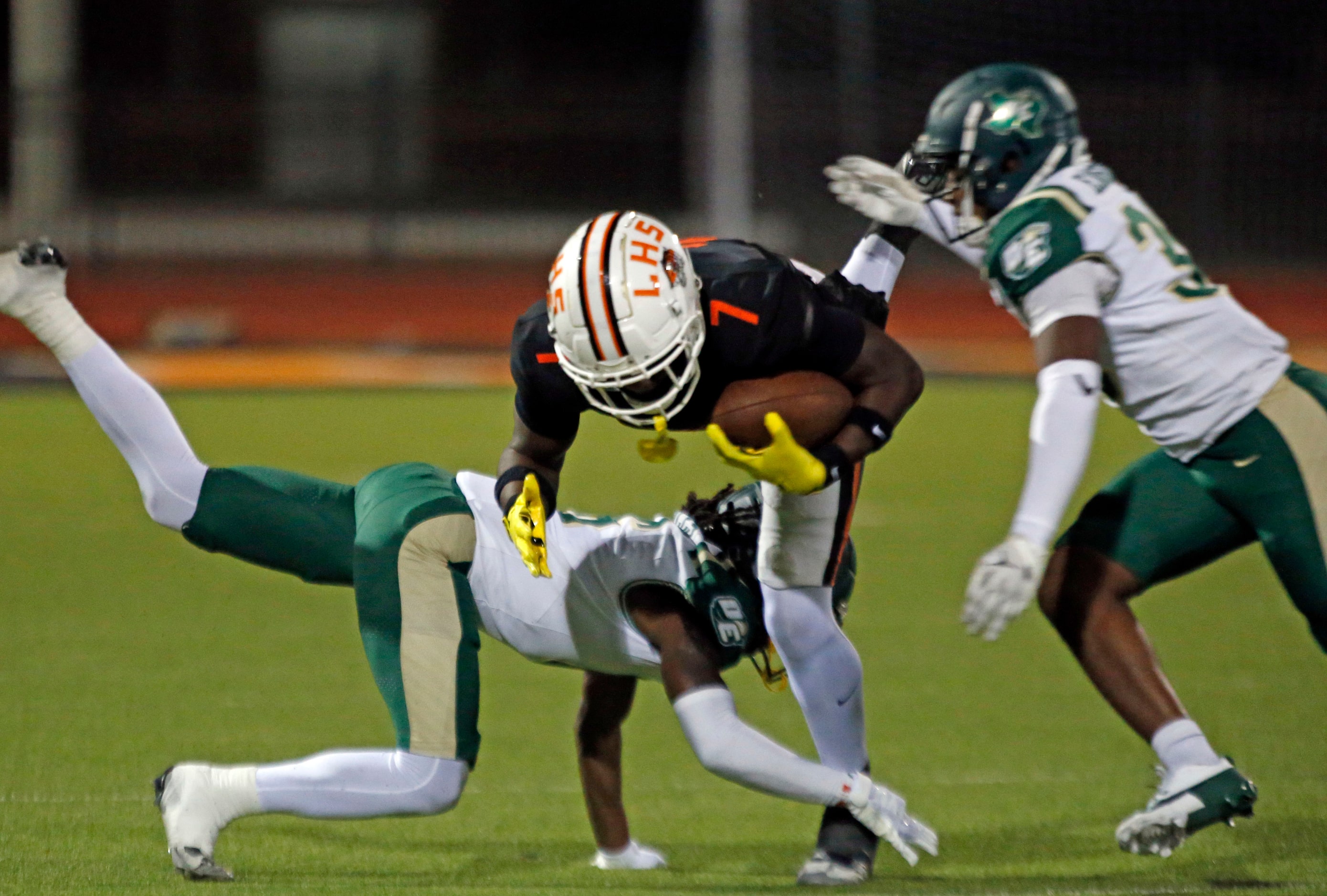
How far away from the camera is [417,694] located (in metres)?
3.49

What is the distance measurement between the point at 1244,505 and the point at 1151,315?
43cm

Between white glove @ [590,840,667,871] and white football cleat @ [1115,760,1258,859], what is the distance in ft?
3.11

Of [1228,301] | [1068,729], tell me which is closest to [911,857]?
[1228,301]

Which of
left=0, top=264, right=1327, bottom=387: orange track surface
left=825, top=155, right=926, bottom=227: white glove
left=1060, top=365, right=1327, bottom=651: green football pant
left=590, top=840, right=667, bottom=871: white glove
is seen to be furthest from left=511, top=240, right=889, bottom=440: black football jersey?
left=0, top=264, right=1327, bottom=387: orange track surface

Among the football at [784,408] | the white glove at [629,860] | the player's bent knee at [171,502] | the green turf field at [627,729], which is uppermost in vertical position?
the football at [784,408]

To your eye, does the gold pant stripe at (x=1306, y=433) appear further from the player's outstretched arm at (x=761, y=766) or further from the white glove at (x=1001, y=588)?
the player's outstretched arm at (x=761, y=766)

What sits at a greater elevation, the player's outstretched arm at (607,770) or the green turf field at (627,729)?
the player's outstretched arm at (607,770)

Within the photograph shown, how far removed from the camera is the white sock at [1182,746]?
11.5ft

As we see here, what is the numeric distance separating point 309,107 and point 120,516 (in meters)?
10.7

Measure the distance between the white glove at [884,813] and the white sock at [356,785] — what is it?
0.78m

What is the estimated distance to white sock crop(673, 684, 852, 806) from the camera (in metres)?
3.38

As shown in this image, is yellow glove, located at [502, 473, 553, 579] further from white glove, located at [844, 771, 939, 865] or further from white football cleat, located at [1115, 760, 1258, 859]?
white football cleat, located at [1115, 760, 1258, 859]

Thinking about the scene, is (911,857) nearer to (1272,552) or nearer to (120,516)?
(1272,552)

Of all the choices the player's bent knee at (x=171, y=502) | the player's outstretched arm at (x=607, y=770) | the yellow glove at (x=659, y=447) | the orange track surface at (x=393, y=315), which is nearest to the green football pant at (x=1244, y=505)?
the yellow glove at (x=659, y=447)
